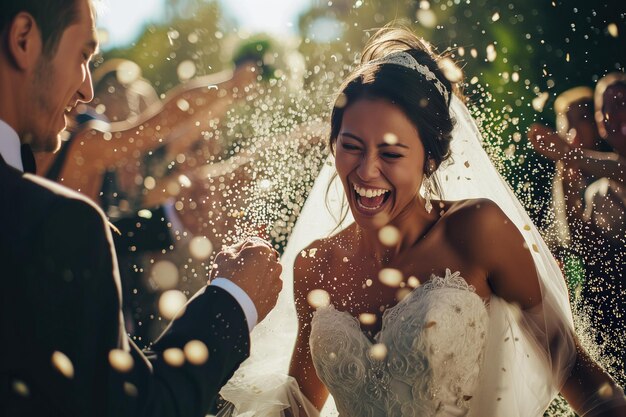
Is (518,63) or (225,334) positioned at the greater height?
(225,334)

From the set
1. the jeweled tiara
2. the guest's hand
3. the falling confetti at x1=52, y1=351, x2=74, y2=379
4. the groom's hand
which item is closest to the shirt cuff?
the groom's hand

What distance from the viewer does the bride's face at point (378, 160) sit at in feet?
10.2

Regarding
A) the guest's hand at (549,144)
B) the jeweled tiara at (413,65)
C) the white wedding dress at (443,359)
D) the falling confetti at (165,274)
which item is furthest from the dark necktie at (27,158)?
the guest's hand at (549,144)

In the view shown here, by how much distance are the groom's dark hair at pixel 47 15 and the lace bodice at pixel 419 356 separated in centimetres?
195

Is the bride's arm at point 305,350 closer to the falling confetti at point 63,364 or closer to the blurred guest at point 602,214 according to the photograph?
the falling confetti at point 63,364

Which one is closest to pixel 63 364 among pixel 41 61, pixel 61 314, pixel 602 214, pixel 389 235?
pixel 61 314

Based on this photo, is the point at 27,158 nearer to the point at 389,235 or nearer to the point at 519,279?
the point at 389,235

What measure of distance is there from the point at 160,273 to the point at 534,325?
2434mm

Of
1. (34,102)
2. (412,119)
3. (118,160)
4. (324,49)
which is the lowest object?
(324,49)

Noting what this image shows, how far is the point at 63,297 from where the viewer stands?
1.47m

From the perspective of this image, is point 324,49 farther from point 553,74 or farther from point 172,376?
point 172,376

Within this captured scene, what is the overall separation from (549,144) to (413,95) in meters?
3.12

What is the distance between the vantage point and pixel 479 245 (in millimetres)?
2936

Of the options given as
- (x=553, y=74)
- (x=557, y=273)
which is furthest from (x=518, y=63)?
(x=557, y=273)
